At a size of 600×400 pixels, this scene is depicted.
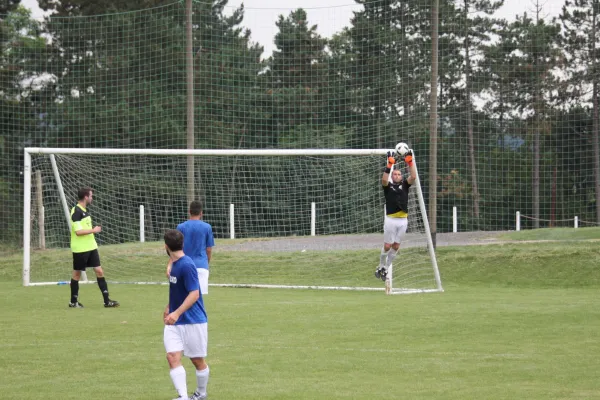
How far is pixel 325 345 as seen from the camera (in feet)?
35.1

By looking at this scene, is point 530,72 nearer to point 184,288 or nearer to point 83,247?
point 83,247

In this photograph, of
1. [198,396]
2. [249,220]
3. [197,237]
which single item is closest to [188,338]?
[198,396]

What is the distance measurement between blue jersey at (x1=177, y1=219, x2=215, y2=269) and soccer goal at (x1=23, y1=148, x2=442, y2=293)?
15.7 ft

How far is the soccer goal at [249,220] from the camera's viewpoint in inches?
837

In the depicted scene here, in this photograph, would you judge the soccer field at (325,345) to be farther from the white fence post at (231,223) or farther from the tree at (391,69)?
the tree at (391,69)

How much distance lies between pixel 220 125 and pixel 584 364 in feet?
76.0

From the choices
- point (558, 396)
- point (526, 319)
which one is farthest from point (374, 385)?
point (526, 319)

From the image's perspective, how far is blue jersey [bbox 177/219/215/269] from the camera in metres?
14.4

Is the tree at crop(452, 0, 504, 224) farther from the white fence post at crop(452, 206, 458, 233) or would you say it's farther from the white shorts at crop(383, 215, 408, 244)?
the white shorts at crop(383, 215, 408, 244)

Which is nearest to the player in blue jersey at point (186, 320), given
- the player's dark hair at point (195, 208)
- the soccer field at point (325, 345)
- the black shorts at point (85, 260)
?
the soccer field at point (325, 345)

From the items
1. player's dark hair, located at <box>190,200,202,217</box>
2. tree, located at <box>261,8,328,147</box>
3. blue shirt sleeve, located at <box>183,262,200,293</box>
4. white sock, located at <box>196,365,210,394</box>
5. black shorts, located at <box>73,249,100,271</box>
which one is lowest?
white sock, located at <box>196,365,210,394</box>

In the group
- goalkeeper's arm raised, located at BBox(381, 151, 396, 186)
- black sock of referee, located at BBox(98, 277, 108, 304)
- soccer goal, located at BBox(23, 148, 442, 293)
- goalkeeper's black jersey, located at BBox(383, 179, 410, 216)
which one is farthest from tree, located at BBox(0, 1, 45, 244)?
goalkeeper's arm raised, located at BBox(381, 151, 396, 186)

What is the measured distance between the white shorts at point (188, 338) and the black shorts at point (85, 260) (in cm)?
833

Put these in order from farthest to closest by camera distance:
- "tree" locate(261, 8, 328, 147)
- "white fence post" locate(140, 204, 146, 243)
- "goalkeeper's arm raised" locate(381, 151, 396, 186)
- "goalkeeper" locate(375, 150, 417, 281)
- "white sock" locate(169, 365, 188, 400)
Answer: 1. "tree" locate(261, 8, 328, 147)
2. "white fence post" locate(140, 204, 146, 243)
3. "goalkeeper" locate(375, 150, 417, 281)
4. "goalkeeper's arm raised" locate(381, 151, 396, 186)
5. "white sock" locate(169, 365, 188, 400)
